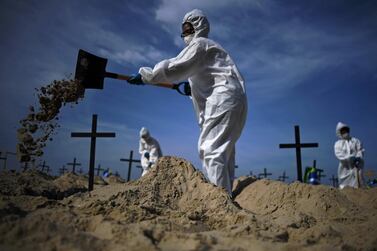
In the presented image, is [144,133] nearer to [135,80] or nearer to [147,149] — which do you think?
[147,149]

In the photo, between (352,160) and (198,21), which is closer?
(198,21)

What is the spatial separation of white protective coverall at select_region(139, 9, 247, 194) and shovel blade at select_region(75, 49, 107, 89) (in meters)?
1.20

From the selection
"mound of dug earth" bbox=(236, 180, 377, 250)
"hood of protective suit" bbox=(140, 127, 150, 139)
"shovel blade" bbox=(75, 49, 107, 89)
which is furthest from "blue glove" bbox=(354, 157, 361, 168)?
"shovel blade" bbox=(75, 49, 107, 89)

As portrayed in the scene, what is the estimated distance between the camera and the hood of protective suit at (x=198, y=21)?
4.46 meters

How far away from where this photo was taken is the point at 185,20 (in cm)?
454

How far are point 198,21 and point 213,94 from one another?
4.26 feet

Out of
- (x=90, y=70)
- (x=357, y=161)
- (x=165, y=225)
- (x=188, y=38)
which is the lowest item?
(x=165, y=225)

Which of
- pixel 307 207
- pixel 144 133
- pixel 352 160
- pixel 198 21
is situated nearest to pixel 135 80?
pixel 198 21

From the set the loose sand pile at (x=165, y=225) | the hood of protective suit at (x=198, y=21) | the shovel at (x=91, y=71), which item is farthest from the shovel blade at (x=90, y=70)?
the loose sand pile at (x=165, y=225)

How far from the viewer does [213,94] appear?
406cm

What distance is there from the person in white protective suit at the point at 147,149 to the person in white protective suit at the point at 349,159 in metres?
8.11

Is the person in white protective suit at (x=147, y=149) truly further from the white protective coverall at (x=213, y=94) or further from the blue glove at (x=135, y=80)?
the white protective coverall at (x=213, y=94)

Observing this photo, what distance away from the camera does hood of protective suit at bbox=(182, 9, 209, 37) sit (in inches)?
176

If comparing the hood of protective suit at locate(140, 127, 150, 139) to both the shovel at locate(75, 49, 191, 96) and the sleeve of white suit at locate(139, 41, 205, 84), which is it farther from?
the sleeve of white suit at locate(139, 41, 205, 84)
